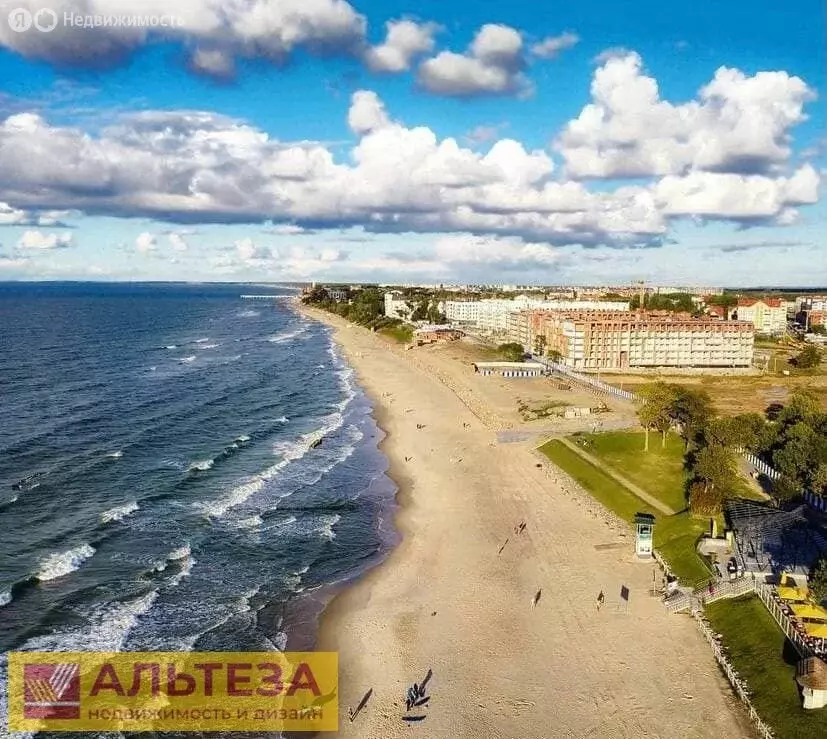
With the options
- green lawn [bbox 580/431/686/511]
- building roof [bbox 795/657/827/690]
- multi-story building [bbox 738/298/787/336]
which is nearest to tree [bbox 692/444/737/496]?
green lawn [bbox 580/431/686/511]

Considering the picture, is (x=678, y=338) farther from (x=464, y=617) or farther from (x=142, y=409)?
(x=464, y=617)

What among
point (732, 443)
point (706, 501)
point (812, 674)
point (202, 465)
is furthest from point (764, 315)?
point (812, 674)

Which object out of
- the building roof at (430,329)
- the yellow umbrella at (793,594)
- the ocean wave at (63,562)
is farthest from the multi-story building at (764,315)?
the ocean wave at (63,562)

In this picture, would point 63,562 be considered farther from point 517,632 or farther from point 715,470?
point 715,470

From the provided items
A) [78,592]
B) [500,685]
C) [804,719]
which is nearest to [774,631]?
[804,719]

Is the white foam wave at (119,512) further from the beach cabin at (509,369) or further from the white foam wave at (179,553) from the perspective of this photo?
the beach cabin at (509,369)

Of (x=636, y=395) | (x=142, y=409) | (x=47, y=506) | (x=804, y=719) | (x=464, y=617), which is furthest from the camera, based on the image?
(x=636, y=395)
